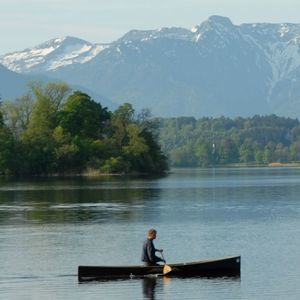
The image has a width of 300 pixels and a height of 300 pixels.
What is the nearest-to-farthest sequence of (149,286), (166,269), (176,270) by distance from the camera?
(149,286)
(166,269)
(176,270)

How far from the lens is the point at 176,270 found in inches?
1742

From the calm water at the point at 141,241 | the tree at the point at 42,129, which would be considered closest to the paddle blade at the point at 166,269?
the calm water at the point at 141,241

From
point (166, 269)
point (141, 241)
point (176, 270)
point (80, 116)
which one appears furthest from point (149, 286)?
point (80, 116)

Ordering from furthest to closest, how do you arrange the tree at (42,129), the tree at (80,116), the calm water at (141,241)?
the tree at (80,116)
the tree at (42,129)
the calm water at (141,241)

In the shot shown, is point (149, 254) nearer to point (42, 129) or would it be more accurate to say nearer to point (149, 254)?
point (149, 254)

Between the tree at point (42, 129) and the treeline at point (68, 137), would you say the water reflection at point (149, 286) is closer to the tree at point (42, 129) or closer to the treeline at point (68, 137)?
the treeline at point (68, 137)

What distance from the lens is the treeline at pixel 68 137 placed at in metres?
179

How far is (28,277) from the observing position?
4556cm

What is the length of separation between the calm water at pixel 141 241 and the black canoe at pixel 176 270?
51 cm

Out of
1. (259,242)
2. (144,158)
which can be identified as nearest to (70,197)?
(259,242)

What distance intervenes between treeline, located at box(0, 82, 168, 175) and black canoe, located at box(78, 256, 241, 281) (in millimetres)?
131987

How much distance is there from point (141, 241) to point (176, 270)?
14.6m

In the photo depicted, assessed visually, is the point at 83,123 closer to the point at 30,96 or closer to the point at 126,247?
the point at 30,96

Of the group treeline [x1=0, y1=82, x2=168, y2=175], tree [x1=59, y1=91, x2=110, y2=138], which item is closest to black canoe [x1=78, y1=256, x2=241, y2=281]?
treeline [x1=0, y1=82, x2=168, y2=175]
